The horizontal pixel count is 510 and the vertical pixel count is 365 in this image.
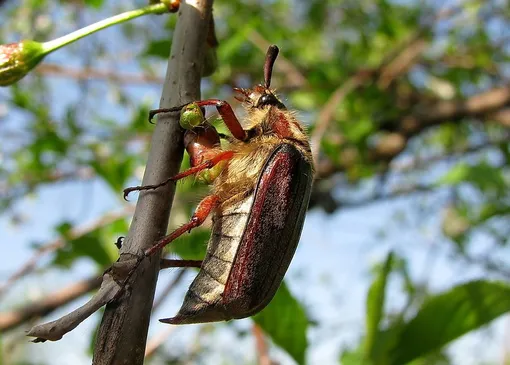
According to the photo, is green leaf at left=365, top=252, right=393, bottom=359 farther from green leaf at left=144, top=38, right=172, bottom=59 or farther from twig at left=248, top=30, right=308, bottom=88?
twig at left=248, top=30, right=308, bottom=88

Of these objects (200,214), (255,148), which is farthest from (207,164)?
(255,148)

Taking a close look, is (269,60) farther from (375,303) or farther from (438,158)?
(438,158)

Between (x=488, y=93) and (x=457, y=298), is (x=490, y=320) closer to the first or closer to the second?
(x=457, y=298)

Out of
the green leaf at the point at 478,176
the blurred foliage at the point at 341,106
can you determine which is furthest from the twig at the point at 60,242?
the green leaf at the point at 478,176

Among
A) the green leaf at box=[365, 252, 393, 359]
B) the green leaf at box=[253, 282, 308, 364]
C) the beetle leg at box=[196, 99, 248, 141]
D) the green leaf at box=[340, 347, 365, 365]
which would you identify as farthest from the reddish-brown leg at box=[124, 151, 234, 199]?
the green leaf at box=[340, 347, 365, 365]

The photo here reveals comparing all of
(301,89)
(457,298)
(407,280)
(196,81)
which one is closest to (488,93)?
(301,89)

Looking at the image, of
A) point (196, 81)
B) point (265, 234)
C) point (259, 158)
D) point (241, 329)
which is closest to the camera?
point (196, 81)
